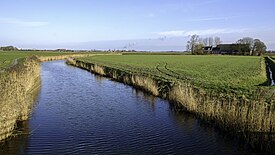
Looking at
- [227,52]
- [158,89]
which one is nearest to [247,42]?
[227,52]

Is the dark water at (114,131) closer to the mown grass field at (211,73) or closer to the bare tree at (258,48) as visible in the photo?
the mown grass field at (211,73)

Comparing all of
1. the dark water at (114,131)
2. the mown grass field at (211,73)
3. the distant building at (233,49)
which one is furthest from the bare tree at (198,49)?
the dark water at (114,131)

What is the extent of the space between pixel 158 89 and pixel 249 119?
1162 centimetres

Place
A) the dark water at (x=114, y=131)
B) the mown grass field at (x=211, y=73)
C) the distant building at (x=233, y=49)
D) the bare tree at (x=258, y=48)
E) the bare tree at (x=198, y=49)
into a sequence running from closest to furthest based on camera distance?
1. the dark water at (x=114, y=131)
2. the mown grass field at (x=211, y=73)
3. the distant building at (x=233, y=49)
4. the bare tree at (x=258, y=48)
5. the bare tree at (x=198, y=49)

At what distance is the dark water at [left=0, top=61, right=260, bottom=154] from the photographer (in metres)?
10.8

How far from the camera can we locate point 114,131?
1298cm

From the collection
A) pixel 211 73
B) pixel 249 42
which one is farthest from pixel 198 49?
pixel 211 73

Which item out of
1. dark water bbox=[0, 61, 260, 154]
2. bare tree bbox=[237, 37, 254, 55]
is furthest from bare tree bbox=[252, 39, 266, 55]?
dark water bbox=[0, 61, 260, 154]

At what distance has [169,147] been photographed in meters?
11.1

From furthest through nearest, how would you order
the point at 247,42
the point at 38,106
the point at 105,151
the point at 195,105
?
the point at 247,42, the point at 38,106, the point at 195,105, the point at 105,151

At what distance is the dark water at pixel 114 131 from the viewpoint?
1081cm

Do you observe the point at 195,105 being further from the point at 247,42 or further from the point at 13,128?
the point at 247,42

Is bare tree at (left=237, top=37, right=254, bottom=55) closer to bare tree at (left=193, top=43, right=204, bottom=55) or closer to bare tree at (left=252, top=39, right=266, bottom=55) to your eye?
bare tree at (left=252, top=39, right=266, bottom=55)

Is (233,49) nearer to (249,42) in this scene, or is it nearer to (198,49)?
(249,42)
